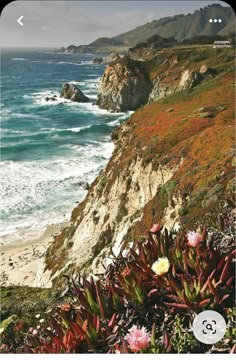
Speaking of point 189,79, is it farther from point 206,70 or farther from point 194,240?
point 194,240

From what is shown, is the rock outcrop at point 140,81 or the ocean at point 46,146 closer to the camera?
the ocean at point 46,146

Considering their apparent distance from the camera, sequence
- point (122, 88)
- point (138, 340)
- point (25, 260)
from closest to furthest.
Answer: point (138, 340)
point (25, 260)
point (122, 88)

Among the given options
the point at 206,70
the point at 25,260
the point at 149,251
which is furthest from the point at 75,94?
the point at 149,251

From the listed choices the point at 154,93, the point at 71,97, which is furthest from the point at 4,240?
the point at 71,97

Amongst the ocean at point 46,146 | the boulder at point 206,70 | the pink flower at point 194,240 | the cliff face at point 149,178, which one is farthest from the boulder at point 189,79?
the pink flower at point 194,240

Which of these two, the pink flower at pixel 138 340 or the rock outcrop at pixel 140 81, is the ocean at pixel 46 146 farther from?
the pink flower at pixel 138 340

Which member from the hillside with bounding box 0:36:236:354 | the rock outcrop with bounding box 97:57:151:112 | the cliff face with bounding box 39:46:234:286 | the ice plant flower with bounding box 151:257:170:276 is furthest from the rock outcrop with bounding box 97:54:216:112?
the ice plant flower with bounding box 151:257:170:276
